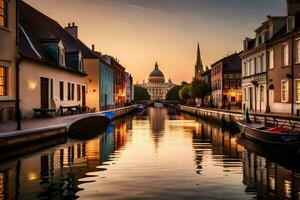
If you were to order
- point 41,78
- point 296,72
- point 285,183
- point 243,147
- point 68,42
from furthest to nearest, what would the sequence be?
point 68,42 < point 296,72 < point 41,78 < point 243,147 < point 285,183

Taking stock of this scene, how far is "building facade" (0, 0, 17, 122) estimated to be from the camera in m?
25.4

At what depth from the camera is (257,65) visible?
49.6 metres

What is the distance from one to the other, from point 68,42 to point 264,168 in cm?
4099

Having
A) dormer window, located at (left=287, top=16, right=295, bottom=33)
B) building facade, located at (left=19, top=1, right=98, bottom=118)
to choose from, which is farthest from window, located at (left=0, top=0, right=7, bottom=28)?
dormer window, located at (left=287, top=16, right=295, bottom=33)

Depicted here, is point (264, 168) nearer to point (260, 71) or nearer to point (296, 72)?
point (296, 72)

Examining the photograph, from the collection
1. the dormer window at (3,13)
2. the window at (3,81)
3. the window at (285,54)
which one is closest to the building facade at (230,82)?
the window at (285,54)

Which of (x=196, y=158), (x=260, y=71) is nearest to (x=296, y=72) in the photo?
(x=260, y=71)

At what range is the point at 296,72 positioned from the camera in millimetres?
35938

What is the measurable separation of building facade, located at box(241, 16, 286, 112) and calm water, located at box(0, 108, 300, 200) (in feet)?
89.5

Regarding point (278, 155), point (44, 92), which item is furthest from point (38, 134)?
point (44, 92)

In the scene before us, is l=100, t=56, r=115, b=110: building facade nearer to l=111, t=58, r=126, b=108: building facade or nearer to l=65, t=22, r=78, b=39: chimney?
l=65, t=22, r=78, b=39: chimney

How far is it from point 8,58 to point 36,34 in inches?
521

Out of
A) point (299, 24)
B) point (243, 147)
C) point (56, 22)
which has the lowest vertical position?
point (243, 147)

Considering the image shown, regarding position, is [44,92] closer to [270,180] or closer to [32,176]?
[32,176]
